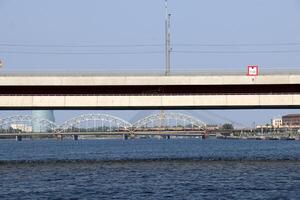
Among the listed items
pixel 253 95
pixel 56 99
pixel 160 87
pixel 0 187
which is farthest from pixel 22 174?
pixel 253 95

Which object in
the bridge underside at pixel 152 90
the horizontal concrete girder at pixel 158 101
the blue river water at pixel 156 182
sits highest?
the bridge underside at pixel 152 90

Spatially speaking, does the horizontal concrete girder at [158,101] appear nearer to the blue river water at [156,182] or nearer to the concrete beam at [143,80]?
the concrete beam at [143,80]

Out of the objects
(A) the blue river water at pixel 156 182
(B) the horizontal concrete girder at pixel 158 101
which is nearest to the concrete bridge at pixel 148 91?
(B) the horizontal concrete girder at pixel 158 101

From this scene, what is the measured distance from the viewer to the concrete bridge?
78062mm

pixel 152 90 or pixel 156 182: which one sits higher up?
pixel 152 90

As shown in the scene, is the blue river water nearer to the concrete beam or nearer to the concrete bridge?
the concrete bridge

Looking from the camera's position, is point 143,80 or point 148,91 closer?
point 143,80

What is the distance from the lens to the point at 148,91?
82.3 meters

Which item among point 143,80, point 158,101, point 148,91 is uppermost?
point 143,80

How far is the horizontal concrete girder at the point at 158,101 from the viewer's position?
263 feet

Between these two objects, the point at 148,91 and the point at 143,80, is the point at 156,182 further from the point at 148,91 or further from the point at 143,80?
the point at 148,91

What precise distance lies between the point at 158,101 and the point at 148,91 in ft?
8.48

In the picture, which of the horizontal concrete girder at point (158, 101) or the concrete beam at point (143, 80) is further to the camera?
the horizontal concrete girder at point (158, 101)

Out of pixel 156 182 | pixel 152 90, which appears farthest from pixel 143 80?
pixel 156 182
